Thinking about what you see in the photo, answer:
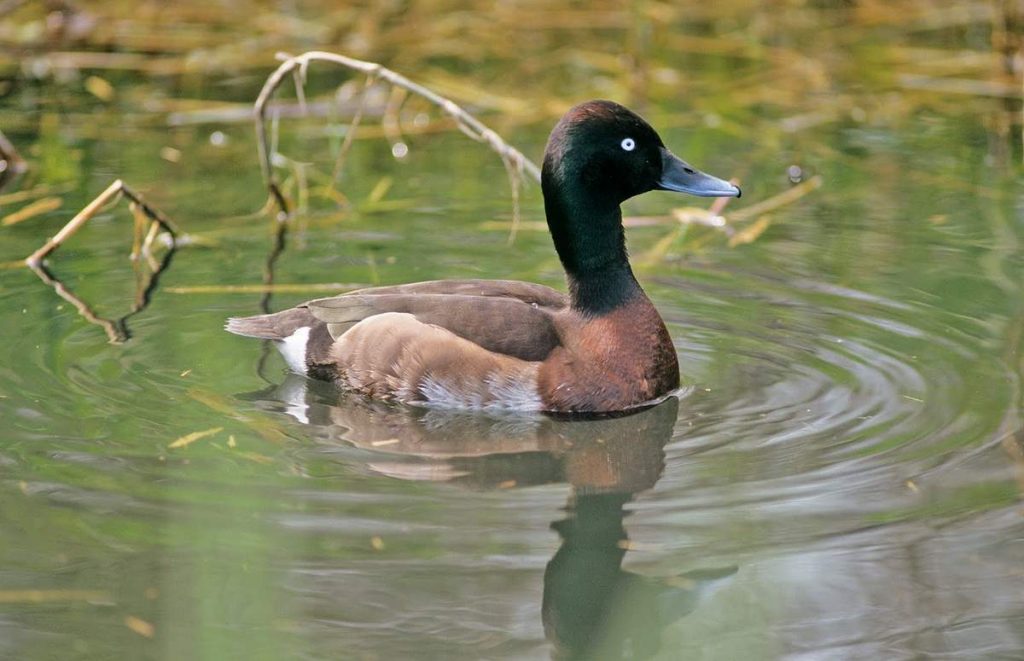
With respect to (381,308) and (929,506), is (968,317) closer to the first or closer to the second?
(929,506)

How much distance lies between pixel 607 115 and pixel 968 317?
76.9 inches

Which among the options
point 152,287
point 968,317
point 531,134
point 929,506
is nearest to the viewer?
point 929,506

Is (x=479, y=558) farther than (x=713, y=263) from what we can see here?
No

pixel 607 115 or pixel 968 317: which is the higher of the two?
pixel 607 115

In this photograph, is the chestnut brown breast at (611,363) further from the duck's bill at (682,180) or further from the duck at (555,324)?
the duck's bill at (682,180)

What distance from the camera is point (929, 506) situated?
5227 millimetres

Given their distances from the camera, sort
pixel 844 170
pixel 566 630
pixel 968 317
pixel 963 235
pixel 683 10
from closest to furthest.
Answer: pixel 566 630 → pixel 968 317 → pixel 963 235 → pixel 844 170 → pixel 683 10

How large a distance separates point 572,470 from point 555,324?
93 cm

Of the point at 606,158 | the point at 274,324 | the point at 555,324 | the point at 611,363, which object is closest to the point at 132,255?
the point at 274,324

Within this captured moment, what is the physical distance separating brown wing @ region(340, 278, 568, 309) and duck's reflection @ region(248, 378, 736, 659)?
524 mm

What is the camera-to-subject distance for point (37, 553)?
4.91 metres

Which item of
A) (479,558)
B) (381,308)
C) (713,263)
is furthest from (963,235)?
(479,558)

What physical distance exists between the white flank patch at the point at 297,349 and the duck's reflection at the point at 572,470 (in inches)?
3.1

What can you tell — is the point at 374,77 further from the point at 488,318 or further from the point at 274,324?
the point at 488,318
